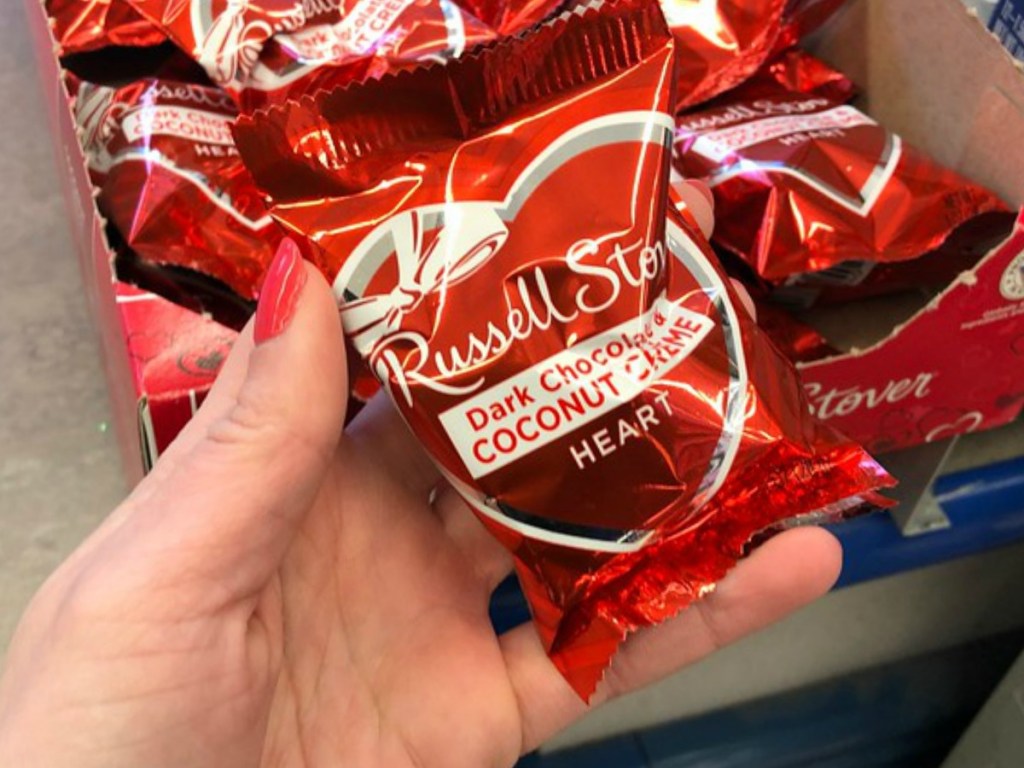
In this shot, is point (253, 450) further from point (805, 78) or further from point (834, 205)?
point (805, 78)

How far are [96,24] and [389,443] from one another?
44 cm

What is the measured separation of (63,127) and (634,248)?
46 cm

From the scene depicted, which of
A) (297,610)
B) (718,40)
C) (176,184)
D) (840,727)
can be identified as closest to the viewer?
(297,610)

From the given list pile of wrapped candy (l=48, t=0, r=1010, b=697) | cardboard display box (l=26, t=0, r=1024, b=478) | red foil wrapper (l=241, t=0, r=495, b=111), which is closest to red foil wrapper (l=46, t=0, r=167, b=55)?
cardboard display box (l=26, t=0, r=1024, b=478)

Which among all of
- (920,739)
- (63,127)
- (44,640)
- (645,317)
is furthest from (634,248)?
(920,739)

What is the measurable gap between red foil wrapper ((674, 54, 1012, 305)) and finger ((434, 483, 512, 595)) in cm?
26

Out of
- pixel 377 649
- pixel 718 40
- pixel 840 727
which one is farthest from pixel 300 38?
pixel 840 727

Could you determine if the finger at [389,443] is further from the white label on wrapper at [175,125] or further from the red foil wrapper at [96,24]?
the red foil wrapper at [96,24]

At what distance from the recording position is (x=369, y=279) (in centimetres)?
54

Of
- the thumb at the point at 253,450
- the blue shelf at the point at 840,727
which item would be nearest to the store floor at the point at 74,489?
the blue shelf at the point at 840,727

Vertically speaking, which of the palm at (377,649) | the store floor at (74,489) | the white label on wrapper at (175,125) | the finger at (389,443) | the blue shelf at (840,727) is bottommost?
the blue shelf at (840,727)

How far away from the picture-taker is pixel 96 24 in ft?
2.79

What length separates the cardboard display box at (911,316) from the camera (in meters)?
0.60

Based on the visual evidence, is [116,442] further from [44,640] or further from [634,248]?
[634,248]
